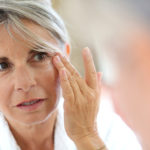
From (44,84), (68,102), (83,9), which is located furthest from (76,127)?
(83,9)

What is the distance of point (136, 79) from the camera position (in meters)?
0.39

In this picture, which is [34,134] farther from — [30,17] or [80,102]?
[30,17]

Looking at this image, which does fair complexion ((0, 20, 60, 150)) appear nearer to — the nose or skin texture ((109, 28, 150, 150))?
the nose

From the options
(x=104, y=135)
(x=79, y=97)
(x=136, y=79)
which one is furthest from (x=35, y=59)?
(x=136, y=79)

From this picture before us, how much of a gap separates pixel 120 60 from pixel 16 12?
0.71 meters

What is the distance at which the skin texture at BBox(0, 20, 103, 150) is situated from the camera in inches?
40.3

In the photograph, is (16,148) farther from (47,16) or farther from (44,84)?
(47,16)

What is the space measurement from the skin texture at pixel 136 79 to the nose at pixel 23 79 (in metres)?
0.61

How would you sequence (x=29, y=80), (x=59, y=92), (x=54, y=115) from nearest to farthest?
(x=29, y=80)
(x=59, y=92)
(x=54, y=115)

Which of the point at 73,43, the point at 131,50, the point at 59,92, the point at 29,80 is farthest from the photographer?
the point at 73,43

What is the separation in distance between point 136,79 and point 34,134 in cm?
91

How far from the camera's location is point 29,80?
1.02 m

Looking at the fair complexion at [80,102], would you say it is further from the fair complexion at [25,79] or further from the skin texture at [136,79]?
the skin texture at [136,79]

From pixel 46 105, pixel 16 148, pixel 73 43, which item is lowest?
pixel 16 148
